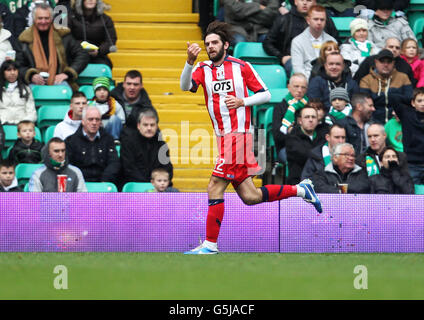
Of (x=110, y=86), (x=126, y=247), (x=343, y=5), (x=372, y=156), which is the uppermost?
(x=343, y=5)

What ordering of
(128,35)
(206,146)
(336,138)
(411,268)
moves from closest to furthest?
(411,268)
(336,138)
(206,146)
(128,35)

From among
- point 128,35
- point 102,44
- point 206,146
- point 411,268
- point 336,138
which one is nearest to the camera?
point 411,268

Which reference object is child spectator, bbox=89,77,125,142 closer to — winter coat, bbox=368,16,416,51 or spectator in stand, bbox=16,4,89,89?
spectator in stand, bbox=16,4,89,89

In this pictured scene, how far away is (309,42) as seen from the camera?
12531mm

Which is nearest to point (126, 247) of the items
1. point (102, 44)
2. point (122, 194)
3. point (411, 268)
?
point (122, 194)

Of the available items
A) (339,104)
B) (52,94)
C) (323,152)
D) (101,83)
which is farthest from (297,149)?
(52,94)

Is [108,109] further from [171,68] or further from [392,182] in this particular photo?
[392,182]

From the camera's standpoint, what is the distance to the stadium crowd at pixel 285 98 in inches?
424

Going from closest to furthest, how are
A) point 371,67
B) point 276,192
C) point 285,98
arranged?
point 276,192, point 285,98, point 371,67

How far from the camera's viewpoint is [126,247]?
31.4 feet

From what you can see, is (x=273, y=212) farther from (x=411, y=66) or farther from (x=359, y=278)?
(x=411, y=66)

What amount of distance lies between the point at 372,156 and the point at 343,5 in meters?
3.65

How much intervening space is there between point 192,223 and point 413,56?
5.03 metres

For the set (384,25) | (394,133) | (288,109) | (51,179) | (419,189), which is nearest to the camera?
(51,179)
